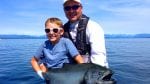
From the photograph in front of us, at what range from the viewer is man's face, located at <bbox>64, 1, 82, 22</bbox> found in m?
7.33

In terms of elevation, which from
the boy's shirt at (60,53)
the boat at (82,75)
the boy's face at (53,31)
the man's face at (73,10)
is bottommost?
the boat at (82,75)

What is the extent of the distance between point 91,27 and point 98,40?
0.39 meters

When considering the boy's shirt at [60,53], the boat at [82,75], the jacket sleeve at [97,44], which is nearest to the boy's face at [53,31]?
the boy's shirt at [60,53]

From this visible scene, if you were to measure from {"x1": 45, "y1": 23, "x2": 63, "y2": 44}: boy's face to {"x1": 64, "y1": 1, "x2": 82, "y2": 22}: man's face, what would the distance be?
0.64 metres

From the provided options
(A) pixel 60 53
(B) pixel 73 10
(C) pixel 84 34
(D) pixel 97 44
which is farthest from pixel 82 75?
(B) pixel 73 10

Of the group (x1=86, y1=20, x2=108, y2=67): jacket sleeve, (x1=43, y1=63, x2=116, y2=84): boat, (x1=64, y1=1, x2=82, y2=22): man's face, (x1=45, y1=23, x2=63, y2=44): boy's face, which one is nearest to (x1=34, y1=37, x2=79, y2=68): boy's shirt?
(x1=45, y1=23, x2=63, y2=44): boy's face

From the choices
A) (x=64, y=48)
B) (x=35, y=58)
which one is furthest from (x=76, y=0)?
(x=35, y=58)

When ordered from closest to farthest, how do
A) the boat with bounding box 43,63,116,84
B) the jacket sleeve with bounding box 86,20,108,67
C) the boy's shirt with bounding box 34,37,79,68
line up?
the boat with bounding box 43,63,116,84 → the boy's shirt with bounding box 34,37,79,68 → the jacket sleeve with bounding box 86,20,108,67

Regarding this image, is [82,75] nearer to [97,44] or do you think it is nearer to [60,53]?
[60,53]

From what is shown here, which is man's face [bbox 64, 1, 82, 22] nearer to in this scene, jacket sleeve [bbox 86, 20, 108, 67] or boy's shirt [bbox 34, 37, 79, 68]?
jacket sleeve [bbox 86, 20, 108, 67]

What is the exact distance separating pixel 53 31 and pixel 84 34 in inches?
33.7

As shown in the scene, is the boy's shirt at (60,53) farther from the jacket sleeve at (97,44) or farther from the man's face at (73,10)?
the man's face at (73,10)

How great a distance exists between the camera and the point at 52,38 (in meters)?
6.97

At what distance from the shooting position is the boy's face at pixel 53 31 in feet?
22.7
